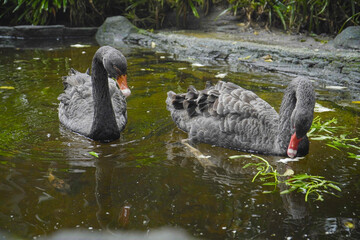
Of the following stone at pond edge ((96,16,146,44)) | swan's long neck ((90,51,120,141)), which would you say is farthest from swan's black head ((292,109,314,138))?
stone at pond edge ((96,16,146,44))

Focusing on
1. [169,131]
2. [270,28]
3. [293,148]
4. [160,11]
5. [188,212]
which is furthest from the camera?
[160,11]

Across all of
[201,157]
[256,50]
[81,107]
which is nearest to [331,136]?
[201,157]

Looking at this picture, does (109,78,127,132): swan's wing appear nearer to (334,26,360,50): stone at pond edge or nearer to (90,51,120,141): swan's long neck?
(90,51,120,141): swan's long neck

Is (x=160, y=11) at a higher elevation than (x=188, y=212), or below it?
higher

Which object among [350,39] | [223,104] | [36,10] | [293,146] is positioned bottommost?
[293,146]

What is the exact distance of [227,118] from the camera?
3805 mm

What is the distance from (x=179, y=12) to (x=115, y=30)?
1.37 meters

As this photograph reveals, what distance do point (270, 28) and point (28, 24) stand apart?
5400 mm

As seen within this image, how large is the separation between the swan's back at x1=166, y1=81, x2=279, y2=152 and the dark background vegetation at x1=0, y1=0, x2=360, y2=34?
392 centimetres

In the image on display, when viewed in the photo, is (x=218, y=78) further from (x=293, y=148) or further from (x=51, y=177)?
(x=51, y=177)

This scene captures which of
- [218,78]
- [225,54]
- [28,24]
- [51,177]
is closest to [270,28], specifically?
[225,54]

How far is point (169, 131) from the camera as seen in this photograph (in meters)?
4.15

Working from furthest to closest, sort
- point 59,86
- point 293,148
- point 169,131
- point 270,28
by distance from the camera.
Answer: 1. point 270,28
2. point 59,86
3. point 169,131
4. point 293,148

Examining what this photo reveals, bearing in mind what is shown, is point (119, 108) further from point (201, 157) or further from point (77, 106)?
point (201, 157)
